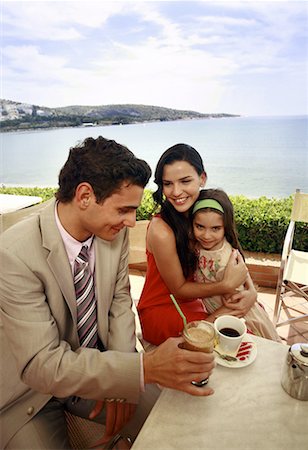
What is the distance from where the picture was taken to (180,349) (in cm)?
100

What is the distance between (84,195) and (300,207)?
100 inches

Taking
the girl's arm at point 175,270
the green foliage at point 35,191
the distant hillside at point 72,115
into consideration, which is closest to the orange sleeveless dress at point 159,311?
the girl's arm at point 175,270

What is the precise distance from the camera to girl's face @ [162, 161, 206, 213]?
1.80m

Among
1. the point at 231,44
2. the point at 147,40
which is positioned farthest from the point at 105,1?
the point at 231,44

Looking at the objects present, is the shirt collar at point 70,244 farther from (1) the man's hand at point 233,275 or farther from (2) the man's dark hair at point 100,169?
(1) the man's hand at point 233,275

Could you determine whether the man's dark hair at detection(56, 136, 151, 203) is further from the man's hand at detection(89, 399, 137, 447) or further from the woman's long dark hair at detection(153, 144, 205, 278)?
the man's hand at detection(89, 399, 137, 447)

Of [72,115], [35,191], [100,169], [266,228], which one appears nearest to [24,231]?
[100,169]

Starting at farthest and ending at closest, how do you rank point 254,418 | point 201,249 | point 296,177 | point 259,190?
1. point 296,177
2. point 259,190
3. point 201,249
4. point 254,418

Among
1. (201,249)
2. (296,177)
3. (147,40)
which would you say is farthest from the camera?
(296,177)

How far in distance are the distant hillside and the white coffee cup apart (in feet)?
31.8

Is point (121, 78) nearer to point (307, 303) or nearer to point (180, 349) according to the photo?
point (307, 303)

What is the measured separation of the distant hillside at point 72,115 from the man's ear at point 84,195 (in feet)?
30.0

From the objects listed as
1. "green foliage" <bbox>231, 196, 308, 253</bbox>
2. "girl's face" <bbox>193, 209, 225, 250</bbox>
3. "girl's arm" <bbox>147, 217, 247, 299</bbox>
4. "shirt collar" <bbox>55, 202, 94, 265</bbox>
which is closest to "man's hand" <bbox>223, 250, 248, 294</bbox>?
"girl's arm" <bbox>147, 217, 247, 299</bbox>

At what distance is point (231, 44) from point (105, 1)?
1060 cm
